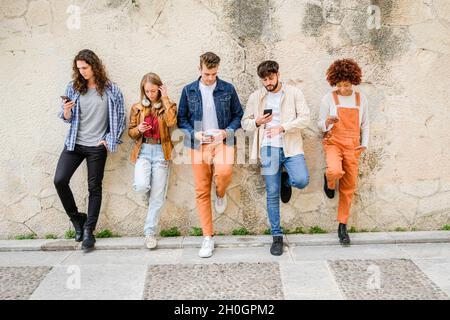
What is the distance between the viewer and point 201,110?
502cm

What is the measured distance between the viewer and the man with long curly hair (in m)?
5.10

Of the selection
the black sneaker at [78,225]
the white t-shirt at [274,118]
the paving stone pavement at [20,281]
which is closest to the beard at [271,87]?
the white t-shirt at [274,118]

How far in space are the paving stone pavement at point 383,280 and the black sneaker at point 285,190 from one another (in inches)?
34.8

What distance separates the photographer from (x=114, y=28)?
532 cm

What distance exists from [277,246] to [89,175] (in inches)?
85.2

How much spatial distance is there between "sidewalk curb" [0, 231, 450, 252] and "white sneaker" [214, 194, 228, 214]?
13.1 inches

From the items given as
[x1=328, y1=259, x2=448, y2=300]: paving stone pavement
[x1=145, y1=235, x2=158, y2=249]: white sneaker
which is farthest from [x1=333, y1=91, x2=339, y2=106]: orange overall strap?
[x1=145, y1=235, x2=158, y2=249]: white sneaker

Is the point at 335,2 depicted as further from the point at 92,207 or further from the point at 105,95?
the point at 92,207

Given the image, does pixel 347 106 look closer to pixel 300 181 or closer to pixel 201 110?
pixel 300 181

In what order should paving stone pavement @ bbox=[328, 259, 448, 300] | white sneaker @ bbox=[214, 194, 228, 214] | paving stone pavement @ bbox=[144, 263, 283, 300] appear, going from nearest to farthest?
paving stone pavement @ bbox=[328, 259, 448, 300]
paving stone pavement @ bbox=[144, 263, 283, 300]
white sneaker @ bbox=[214, 194, 228, 214]

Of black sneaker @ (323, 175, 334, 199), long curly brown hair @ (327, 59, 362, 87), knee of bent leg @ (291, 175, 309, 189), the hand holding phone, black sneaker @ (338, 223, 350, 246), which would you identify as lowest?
black sneaker @ (338, 223, 350, 246)

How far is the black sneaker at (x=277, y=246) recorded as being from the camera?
4934mm

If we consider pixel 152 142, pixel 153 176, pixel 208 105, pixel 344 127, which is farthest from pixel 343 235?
pixel 152 142

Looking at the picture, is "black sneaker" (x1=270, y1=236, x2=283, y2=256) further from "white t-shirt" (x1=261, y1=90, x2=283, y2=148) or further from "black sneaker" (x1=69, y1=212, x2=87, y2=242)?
"black sneaker" (x1=69, y1=212, x2=87, y2=242)
